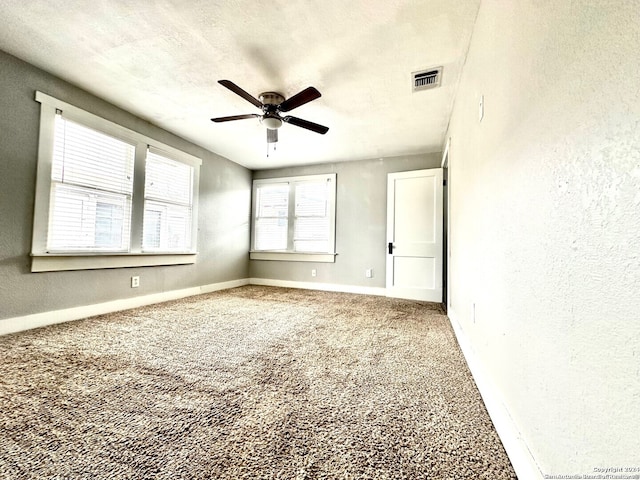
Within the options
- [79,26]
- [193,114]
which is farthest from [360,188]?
[79,26]

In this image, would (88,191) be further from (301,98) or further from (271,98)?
(301,98)

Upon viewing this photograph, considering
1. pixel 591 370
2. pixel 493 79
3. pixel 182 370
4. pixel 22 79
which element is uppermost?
pixel 22 79

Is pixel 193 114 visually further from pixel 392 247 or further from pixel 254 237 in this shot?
pixel 392 247

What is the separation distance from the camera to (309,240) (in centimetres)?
512

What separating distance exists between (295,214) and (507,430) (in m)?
4.51

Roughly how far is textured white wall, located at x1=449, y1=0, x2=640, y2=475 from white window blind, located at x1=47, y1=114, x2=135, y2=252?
3638 mm

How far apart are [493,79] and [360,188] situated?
136 inches

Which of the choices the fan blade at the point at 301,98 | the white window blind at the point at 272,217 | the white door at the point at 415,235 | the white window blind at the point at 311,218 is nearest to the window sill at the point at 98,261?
the white window blind at the point at 272,217

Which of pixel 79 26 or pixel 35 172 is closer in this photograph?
pixel 79 26

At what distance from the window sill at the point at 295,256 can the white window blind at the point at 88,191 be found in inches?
97.1

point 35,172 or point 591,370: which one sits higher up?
point 35,172

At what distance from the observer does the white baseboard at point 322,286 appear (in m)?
4.66

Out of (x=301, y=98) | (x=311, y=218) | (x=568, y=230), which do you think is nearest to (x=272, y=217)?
(x=311, y=218)

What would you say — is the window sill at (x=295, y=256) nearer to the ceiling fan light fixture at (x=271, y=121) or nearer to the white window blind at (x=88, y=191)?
the white window blind at (x=88, y=191)
